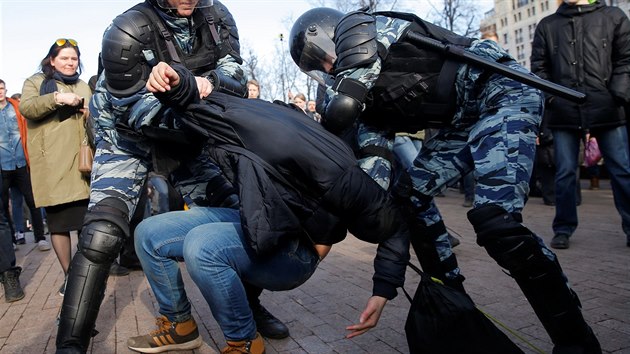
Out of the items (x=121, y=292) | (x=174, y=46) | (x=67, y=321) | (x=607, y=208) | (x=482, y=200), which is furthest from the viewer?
(x=607, y=208)

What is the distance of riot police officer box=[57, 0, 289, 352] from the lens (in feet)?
8.22

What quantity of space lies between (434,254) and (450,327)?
774 mm

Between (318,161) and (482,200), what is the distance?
70 centimetres

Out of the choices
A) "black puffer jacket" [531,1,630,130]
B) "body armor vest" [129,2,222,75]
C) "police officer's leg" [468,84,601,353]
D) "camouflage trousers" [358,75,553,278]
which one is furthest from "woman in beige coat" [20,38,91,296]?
"black puffer jacket" [531,1,630,130]

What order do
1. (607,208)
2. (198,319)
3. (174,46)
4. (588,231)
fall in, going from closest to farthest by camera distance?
(174,46) < (198,319) < (588,231) < (607,208)

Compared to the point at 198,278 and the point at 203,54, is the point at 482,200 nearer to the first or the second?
the point at 198,278

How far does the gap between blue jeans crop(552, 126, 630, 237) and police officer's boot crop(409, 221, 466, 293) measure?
2074mm

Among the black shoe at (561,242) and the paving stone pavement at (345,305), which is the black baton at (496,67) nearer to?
the paving stone pavement at (345,305)

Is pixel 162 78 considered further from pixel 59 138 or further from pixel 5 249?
pixel 5 249

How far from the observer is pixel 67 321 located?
7.98 feet

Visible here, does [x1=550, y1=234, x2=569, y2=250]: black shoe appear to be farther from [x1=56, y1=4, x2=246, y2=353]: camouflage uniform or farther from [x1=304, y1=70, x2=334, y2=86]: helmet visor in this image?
[x1=56, y1=4, x2=246, y2=353]: camouflage uniform

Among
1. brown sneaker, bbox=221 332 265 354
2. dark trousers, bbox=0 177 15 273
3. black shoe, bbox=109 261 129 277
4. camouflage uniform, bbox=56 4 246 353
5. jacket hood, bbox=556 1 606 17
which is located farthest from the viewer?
black shoe, bbox=109 261 129 277

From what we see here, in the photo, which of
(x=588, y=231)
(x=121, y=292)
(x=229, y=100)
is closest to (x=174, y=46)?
(x=229, y=100)

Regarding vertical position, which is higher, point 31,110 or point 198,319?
point 31,110
